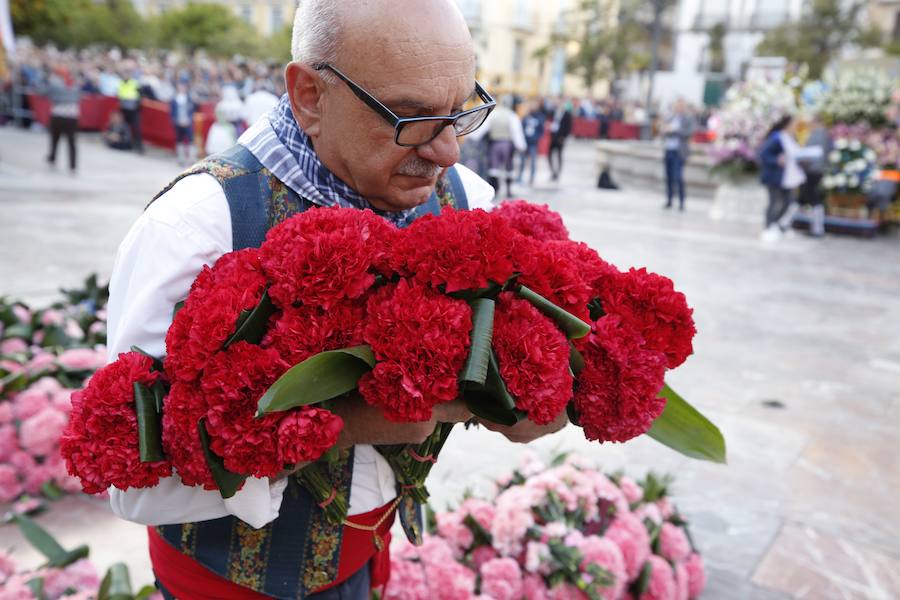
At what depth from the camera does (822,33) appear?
3975 cm

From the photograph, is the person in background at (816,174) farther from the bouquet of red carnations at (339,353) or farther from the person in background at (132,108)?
the person in background at (132,108)

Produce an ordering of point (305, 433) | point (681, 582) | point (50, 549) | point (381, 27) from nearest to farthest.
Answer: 1. point (305, 433)
2. point (381, 27)
3. point (50, 549)
4. point (681, 582)

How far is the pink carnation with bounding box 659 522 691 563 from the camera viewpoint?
2.84 metres

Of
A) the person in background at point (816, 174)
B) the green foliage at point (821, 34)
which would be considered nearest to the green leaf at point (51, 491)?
the person in background at point (816, 174)

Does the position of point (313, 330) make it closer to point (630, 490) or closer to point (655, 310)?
point (655, 310)

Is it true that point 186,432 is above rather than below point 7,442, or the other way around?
above

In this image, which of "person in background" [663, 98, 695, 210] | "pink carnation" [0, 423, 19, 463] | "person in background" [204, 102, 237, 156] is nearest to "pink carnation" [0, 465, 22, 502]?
"pink carnation" [0, 423, 19, 463]

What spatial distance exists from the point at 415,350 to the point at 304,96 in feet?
2.02

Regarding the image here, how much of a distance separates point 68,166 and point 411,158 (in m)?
13.8

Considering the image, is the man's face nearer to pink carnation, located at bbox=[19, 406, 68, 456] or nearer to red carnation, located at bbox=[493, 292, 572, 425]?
red carnation, located at bbox=[493, 292, 572, 425]

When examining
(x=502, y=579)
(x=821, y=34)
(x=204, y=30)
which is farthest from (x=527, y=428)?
Result: (x=204, y=30)

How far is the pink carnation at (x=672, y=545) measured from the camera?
2.84m

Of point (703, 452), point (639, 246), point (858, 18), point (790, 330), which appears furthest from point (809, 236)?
point (858, 18)

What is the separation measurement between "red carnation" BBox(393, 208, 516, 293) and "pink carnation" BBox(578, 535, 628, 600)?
163cm
